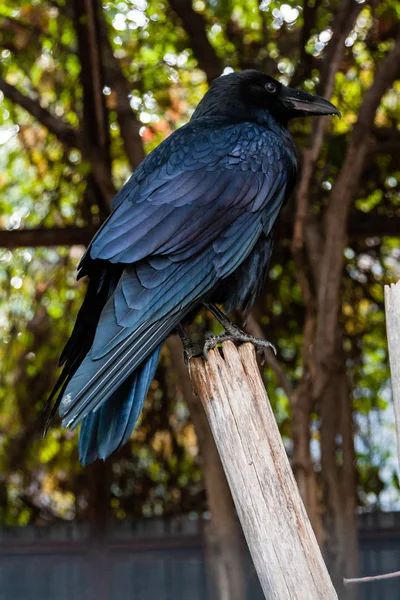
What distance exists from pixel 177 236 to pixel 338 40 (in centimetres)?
183

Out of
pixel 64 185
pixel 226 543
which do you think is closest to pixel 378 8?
pixel 64 185

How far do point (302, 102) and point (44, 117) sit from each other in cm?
163

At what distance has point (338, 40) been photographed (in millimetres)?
3723

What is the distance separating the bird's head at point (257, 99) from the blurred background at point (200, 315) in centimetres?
83

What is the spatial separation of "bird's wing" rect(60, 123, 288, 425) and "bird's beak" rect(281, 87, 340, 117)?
29 cm

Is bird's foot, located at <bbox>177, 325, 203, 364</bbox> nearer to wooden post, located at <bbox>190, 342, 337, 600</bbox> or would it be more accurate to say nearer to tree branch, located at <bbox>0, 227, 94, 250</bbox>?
wooden post, located at <bbox>190, 342, 337, 600</bbox>

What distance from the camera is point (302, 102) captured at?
9.71 ft

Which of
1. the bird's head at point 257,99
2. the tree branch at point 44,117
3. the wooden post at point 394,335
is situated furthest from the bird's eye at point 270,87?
the wooden post at point 394,335

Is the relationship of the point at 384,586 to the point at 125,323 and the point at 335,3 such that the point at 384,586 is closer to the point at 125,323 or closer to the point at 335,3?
the point at 125,323

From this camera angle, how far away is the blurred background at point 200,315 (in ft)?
13.1

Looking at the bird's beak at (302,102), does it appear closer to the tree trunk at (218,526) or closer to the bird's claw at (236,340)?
the bird's claw at (236,340)

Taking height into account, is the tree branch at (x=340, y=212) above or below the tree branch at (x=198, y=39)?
below

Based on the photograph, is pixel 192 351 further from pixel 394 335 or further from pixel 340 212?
pixel 340 212

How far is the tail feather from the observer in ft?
6.55
